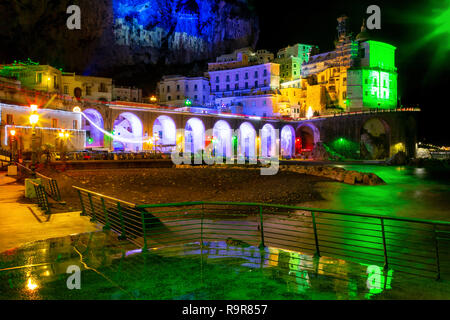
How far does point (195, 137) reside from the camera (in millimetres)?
58344

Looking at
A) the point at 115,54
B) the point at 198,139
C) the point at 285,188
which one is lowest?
the point at 285,188

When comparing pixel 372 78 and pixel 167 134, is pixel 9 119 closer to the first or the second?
pixel 167 134

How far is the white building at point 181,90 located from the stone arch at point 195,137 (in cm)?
1135

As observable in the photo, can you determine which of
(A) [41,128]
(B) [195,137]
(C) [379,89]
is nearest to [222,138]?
(B) [195,137]

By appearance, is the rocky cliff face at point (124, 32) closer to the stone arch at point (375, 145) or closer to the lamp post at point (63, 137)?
the lamp post at point (63, 137)


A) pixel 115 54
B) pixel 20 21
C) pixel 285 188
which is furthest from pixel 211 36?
pixel 285 188

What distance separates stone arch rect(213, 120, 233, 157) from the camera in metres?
61.2

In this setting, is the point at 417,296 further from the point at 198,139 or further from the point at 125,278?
the point at 198,139

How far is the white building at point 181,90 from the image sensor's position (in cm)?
7050

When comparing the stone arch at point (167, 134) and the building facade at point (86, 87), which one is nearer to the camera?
the building facade at point (86, 87)

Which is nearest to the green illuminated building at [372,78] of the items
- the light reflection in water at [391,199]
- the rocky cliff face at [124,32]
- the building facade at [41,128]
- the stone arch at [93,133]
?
the rocky cliff face at [124,32]
